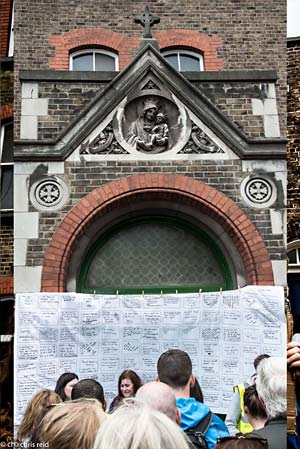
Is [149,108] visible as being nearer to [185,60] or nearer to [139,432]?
[185,60]

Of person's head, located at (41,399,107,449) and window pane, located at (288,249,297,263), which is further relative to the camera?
window pane, located at (288,249,297,263)

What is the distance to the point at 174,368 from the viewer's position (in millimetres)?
2932

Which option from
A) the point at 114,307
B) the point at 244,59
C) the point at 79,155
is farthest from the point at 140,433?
the point at 244,59

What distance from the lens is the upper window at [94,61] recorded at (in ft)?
12.5

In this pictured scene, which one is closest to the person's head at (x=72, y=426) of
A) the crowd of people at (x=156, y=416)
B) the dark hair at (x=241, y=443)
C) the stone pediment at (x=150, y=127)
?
the crowd of people at (x=156, y=416)

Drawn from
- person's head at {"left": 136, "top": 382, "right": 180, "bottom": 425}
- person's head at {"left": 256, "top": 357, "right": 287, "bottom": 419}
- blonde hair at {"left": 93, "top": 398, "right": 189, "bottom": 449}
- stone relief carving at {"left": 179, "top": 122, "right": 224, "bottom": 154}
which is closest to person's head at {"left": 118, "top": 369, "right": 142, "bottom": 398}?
person's head at {"left": 256, "top": 357, "right": 287, "bottom": 419}

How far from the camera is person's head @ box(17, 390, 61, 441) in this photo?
244cm

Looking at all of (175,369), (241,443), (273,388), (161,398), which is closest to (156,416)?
(241,443)

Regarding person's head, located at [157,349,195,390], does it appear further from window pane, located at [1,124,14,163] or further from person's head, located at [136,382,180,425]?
window pane, located at [1,124,14,163]

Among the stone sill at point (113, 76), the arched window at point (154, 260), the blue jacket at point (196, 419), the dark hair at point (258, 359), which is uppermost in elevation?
the stone sill at point (113, 76)

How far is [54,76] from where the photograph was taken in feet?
11.8

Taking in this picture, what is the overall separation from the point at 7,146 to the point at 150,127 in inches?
37.2

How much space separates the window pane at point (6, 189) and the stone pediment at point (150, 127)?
26cm

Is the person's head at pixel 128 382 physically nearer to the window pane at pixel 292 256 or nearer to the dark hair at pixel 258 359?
the dark hair at pixel 258 359
